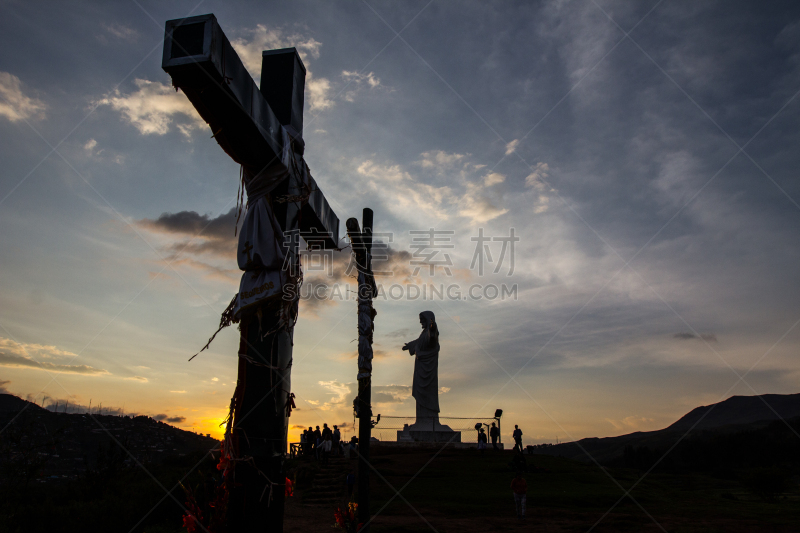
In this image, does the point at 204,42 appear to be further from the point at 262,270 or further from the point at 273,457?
the point at 273,457

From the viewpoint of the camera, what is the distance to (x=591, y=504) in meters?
14.5

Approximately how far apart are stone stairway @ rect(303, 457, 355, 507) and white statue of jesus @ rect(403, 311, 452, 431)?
5.54m

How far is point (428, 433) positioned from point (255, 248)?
21.1 m

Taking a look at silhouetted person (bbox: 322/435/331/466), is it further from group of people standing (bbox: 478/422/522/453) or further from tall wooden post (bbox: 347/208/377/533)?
tall wooden post (bbox: 347/208/377/533)

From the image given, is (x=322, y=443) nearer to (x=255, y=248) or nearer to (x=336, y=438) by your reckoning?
(x=336, y=438)

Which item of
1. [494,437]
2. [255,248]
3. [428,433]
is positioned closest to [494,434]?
[494,437]

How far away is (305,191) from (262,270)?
982 mm

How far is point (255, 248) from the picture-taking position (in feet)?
13.1

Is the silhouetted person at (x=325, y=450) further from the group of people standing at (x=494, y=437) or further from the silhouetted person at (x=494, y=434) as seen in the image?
the silhouetted person at (x=494, y=434)

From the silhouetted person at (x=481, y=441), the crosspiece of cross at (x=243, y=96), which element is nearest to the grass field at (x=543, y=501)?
the silhouetted person at (x=481, y=441)

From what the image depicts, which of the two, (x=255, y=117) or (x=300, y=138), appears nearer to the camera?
(x=255, y=117)

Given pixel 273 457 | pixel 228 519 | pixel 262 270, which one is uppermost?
pixel 262 270

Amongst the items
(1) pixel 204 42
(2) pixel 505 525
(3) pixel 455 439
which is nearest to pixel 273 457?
(1) pixel 204 42

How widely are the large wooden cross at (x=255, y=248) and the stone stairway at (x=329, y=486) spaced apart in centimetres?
1246
